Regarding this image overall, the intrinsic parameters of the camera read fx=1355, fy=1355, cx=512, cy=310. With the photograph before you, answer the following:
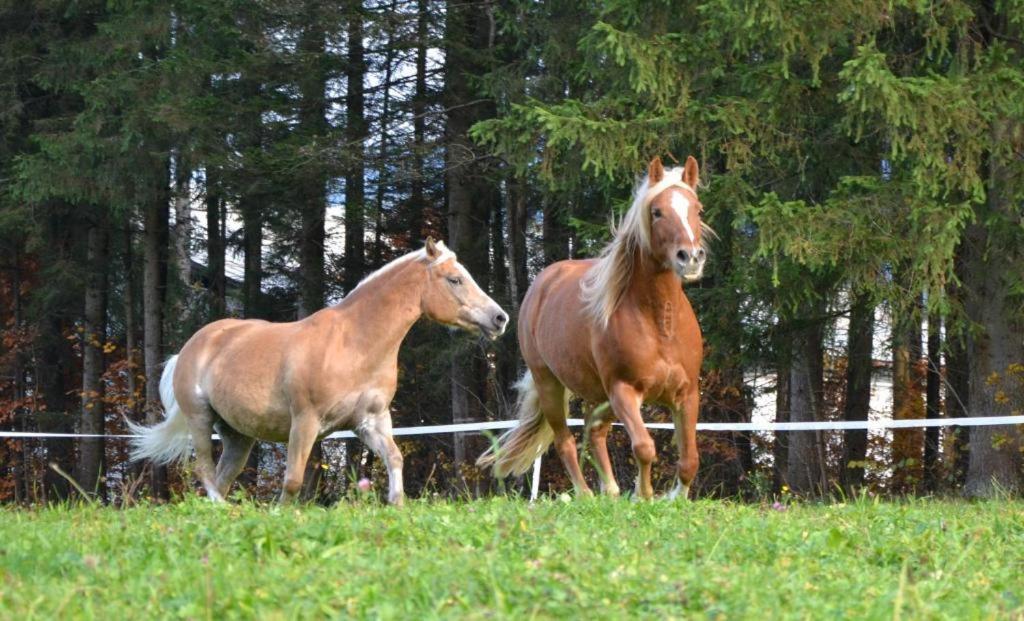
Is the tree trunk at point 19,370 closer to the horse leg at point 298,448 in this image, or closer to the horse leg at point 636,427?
the horse leg at point 298,448

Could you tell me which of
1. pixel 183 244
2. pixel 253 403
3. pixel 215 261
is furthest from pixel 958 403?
pixel 183 244

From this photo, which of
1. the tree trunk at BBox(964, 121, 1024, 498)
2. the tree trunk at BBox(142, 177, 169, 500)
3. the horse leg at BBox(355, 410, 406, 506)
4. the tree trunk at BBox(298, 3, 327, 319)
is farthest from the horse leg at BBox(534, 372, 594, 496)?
the tree trunk at BBox(142, 177, 169, 500)

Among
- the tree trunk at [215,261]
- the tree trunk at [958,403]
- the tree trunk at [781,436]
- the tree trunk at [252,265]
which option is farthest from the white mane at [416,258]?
the tree trunk at [215,261]

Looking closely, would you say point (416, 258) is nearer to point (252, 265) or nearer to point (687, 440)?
point (687, 440)

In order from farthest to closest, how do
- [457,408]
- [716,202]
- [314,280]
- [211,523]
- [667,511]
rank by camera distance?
→ [314,280] < [457,408] < [716,202] < [667,511] < [211,523]

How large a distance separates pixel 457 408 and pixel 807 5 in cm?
979

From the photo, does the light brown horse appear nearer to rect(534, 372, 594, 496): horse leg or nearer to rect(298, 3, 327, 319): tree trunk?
rect(534, 372, 594, 496): horse leg

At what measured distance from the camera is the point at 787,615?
4125mm

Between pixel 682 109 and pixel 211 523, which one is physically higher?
pixel 682 109

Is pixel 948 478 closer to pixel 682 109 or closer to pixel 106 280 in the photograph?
pixel 682 109

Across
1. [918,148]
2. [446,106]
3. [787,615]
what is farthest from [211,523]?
[446,106]

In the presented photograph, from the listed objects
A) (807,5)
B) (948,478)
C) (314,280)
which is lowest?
(948,478)

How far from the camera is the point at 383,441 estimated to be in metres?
9.04

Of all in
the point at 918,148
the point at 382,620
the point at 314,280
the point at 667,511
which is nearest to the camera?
the point at 382,620
